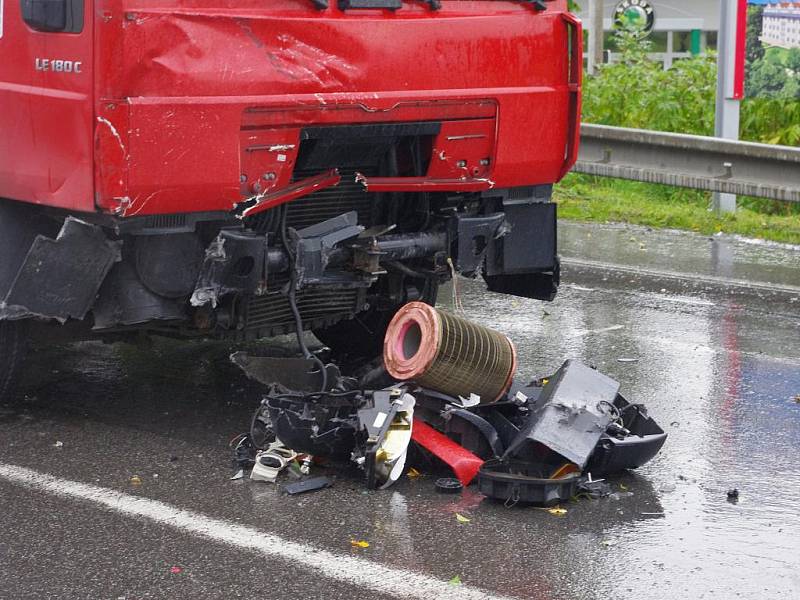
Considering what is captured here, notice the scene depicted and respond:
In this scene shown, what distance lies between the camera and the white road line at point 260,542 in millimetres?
4227

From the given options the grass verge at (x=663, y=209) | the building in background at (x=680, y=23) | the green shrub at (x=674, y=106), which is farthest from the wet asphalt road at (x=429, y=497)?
the building in background at (x=680, y=23)

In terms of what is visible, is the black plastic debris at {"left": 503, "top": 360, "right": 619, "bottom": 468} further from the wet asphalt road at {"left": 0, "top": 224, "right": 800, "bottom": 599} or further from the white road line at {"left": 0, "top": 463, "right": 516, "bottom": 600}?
the white road line at {"left": 0, "top": 463, "right": 516, "bottom": 600}

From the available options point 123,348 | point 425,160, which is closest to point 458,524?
point 425,160

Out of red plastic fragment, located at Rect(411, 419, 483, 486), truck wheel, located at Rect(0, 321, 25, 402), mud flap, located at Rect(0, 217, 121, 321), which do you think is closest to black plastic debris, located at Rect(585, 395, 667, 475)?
red plastic fragment, located at Rect(411, 419, 483, 486)

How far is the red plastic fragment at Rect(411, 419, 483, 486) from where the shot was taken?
5141 mm

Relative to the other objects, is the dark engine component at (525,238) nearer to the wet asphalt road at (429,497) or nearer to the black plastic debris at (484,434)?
the wet asphalt road at (429,497)

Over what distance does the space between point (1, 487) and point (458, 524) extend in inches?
66.9

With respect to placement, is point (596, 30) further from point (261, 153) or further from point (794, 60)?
point (261, 153)

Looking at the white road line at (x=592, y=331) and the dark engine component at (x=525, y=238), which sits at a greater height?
the dark engine component at (x=525, y=238)

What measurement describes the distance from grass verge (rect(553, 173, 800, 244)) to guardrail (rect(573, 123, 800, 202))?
32 centimetres

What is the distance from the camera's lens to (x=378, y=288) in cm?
649

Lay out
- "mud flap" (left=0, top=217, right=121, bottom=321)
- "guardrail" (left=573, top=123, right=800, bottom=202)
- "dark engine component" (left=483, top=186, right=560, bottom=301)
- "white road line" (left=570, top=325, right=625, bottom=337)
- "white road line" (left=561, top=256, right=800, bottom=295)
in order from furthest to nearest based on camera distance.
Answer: "guardrail" (left=573, top=123, right=800, bottom=202) → "white road line" (left=561, top=256, right=800, bottom=295) → "white road line" (left=570, top=325, right=625, bottom=337) → "dark engine component" (left=483, top=186, right=560, bottom=301) → "mud flap" (left=0, top=217, right=121, bottom=321)

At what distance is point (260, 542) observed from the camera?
4590 mm

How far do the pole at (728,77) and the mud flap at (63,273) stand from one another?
7206 mm
